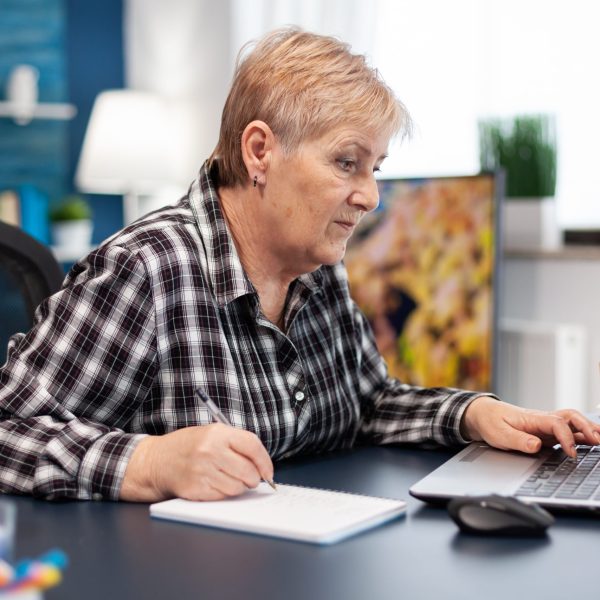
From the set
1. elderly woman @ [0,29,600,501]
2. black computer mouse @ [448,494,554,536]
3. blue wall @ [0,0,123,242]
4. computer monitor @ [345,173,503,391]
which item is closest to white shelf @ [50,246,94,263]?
blue wall @ [0,0,123,242]

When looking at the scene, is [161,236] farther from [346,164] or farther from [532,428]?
[532,428]

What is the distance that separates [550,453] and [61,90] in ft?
11.0

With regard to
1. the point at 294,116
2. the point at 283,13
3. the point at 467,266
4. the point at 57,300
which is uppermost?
the point at 283,13

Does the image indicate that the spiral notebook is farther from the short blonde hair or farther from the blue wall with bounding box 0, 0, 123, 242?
the blue wall with bounding box 0, 0, 123, 242

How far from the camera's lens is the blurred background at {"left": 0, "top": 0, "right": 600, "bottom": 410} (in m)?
3.25

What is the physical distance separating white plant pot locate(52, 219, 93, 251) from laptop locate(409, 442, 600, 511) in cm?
280

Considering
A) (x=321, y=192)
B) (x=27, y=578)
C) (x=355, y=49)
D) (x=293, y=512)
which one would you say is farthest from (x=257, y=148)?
(x=355, y=49)

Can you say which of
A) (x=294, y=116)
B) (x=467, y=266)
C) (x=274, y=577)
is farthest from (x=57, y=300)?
(x=467, y=266)

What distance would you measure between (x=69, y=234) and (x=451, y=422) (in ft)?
8.96

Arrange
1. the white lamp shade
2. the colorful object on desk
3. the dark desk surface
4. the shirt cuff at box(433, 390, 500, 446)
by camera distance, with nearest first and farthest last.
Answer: the colorful object on desk, the dark desk surface, the shirt cuff at box(433, 390, 500, 446), the white lamp shade

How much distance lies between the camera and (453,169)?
11.8 ft

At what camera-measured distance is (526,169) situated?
328 cm

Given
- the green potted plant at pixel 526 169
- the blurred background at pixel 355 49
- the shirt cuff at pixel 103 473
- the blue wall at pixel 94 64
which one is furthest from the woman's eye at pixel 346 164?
the blue wall at pixel 94 64

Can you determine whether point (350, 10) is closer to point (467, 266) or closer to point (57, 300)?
point (467, 266)
